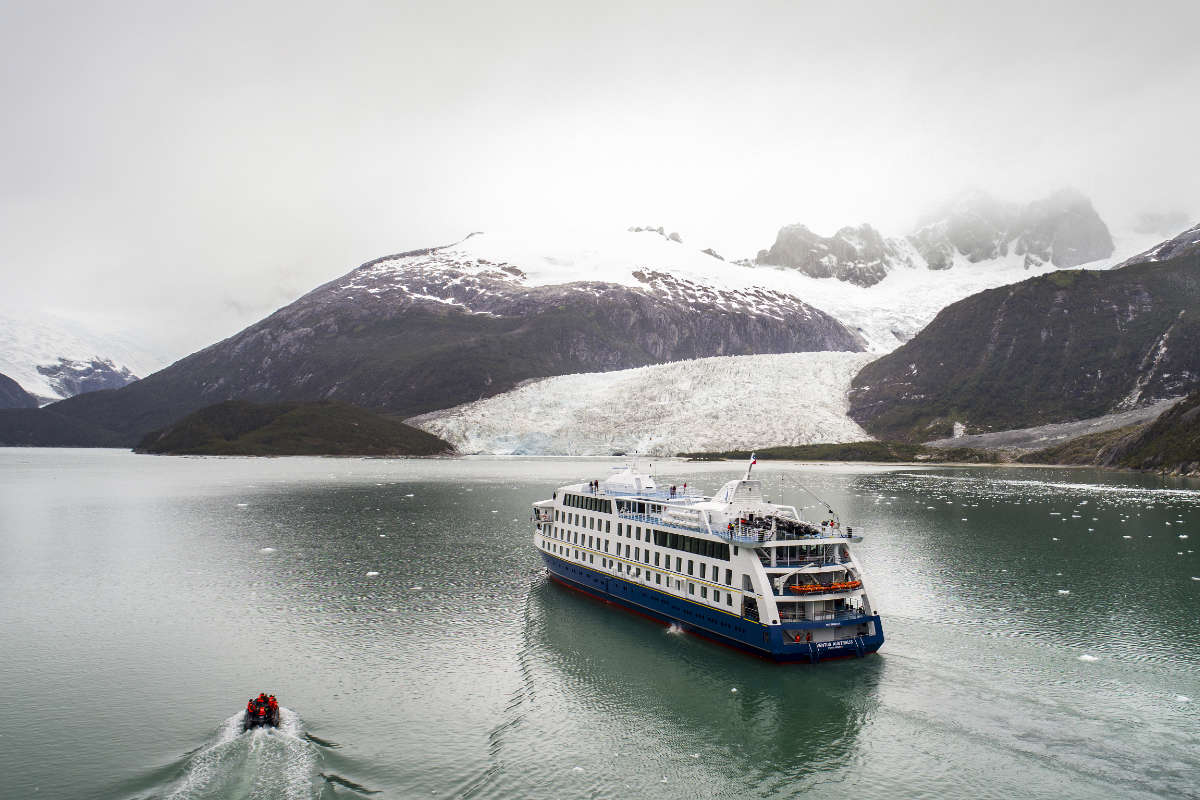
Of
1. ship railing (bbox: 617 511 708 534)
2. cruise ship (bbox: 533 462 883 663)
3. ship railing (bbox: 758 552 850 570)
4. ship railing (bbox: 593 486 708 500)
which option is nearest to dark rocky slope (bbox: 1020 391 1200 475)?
ship railing (bbox: 593 486 708 500)

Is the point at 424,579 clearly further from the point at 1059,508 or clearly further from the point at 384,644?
the point at 1059,508

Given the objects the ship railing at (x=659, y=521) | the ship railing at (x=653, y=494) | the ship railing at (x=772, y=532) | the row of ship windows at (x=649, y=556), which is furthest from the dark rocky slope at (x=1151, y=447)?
the row of ship windows at (x=649, y=556)

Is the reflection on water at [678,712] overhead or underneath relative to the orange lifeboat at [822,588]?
underneath

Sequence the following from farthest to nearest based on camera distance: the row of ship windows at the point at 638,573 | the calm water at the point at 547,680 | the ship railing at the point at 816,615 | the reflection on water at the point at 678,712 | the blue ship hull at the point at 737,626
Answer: the row of ship windows at the point at 638,573
the ship railing at the point at 816,615
the blue ship hull at the point at 737,626
the reflection on water at the point at 678,712
the calm water at the point at 547,680

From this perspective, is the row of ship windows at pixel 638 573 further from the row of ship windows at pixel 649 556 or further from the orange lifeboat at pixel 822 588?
the orange lifeboat at pixel 822 588

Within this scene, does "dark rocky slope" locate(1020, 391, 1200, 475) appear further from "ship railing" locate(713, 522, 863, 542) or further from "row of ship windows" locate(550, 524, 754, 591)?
"row of ship windows" locate(550, 524, 754, 591)

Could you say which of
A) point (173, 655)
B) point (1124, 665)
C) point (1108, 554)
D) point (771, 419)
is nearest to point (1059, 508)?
point (1108, 554)

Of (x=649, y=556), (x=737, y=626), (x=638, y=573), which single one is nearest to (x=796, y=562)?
(x=737, y=626)

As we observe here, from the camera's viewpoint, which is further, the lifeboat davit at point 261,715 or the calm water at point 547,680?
the lifeboat davit at point 261,715
